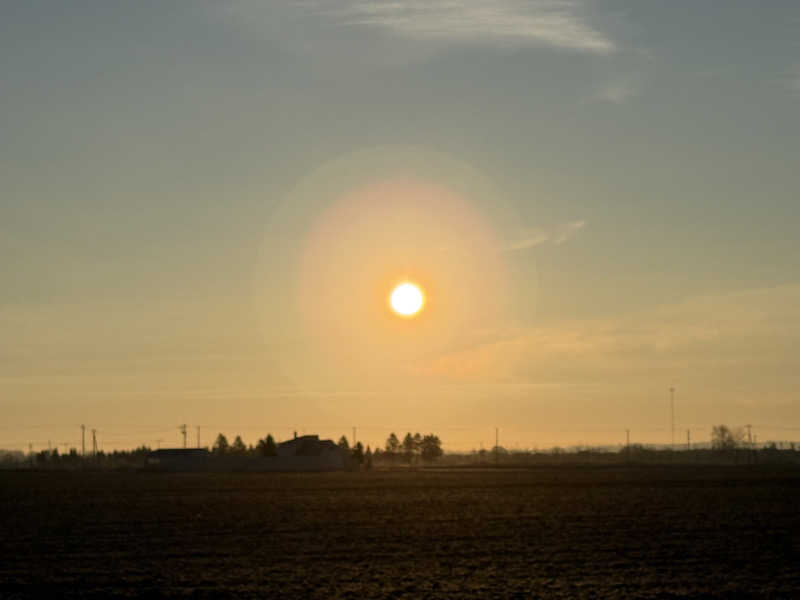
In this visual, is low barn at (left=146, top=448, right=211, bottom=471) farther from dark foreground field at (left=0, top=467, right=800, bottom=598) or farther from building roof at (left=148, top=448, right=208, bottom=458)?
dark foreground field at (left=0, top=467, right=800, bottom=598)

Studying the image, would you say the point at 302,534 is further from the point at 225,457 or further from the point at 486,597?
the point at 225,457

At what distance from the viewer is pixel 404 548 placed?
40.3 m

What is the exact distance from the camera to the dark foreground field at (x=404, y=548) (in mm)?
30844

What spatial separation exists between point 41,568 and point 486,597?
13787 mm

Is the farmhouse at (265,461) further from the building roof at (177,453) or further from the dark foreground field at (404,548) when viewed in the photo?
the dark foreground field at (404,548)

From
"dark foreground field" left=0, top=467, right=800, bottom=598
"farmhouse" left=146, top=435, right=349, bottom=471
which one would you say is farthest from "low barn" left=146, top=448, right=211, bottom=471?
"dark foreground field" left=0, top=467, right=800, bottom=598

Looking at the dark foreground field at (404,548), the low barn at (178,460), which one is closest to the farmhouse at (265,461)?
the low barn at (178,460)

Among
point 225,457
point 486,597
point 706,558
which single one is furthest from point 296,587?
point 225,457

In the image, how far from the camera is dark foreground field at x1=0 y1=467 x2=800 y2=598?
3084 centimetres

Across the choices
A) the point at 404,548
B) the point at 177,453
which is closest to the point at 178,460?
the point at 177,453

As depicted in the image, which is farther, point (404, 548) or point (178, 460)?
point (178, 460)

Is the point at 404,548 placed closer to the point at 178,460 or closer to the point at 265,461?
the point at 265,461

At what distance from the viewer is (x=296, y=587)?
30.8 meters

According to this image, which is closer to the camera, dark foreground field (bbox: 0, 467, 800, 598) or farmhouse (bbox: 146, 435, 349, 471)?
dark foreground field (bbox: 0, 467, 800, 598)
